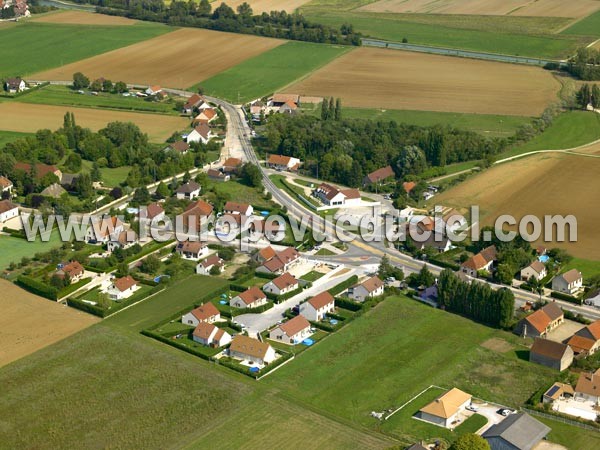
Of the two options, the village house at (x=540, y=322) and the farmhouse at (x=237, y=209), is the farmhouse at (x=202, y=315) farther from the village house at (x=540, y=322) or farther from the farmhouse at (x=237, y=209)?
the farmhouse at (x=237, y=209)

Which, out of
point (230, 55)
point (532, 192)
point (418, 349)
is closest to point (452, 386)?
point (418, 349)

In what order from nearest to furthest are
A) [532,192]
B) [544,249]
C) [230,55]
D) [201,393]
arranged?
[201,393] → [544,249] → [532,192] → [230,55]

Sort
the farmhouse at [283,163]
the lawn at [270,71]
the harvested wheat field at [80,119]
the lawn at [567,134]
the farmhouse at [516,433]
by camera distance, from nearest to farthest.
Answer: the farmhouse at [516,433] → the farmhouse at [283,163] → the lawn at [567,134] → the harvested wheat field at [80,119] → the lawn at [270,71]

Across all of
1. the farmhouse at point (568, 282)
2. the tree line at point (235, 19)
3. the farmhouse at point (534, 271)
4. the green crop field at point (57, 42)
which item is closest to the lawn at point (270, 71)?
the tree line at point (235, 19)

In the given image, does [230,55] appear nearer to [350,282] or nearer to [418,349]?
[350,282]

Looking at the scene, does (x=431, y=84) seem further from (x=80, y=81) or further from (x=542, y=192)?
(x=80, y=81)
